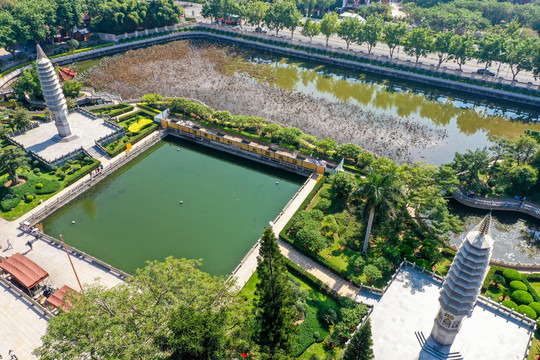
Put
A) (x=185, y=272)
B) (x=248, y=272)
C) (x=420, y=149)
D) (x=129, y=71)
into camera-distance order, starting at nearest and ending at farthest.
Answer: (x=185, y=272) → (x=248, y=272) → (x=420, y=149) → (x=129, y=71)

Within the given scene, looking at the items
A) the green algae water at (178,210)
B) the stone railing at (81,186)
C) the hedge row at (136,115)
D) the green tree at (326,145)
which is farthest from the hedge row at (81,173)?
the green tree at (326,145)

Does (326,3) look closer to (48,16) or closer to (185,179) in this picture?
(48,16)

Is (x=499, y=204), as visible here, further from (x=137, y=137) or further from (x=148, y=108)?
(x=148, y=108)

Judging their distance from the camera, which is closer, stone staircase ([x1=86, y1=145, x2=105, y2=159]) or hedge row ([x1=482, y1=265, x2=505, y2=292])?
hedge row ([x1=482, y1=265, x2=505, y2=292])

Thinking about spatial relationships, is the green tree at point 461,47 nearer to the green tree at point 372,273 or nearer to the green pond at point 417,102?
the green pond at point 417,102

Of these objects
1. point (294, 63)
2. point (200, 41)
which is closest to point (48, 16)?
point (200, 41)

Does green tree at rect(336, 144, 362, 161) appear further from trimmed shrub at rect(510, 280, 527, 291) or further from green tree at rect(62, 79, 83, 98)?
green tree at rect(62, 79, 83, 98)

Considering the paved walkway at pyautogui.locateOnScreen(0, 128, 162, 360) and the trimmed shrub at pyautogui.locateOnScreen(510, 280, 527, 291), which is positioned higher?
the trimmed shrub at pyautogui.locateOnScreen(510, 280, 527, 291)

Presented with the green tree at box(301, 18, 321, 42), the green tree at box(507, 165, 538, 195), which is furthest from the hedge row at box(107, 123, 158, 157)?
the green tree at box(507, 165, 538, 195)
